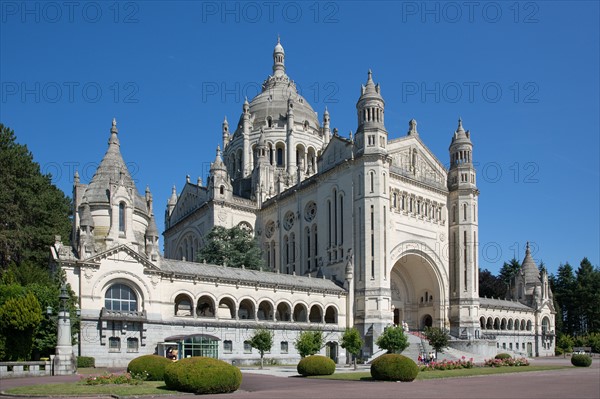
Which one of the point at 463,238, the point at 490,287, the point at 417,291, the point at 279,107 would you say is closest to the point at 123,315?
the point at 417,291

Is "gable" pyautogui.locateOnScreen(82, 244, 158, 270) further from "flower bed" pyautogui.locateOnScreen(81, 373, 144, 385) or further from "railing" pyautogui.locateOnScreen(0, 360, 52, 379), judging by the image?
"flower bed" pyautogui.locateOnScreen(81, 373, 144, 385)

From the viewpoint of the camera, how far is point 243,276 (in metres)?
63.4

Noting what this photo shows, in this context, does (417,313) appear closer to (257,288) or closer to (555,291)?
(257,288)

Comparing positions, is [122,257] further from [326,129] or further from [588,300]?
[588,300]

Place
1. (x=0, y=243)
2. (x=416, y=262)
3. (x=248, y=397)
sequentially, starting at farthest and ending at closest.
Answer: (x=416, y=262)
(x=0, y=243)
(x=248, y=397)

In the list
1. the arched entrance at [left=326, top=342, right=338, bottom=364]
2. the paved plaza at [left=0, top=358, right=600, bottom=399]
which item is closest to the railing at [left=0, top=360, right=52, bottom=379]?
the paved plaza at [left=0, top=358, right=600, bottom=399]

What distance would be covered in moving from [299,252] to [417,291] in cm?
1580

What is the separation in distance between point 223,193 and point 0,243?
30.9 m

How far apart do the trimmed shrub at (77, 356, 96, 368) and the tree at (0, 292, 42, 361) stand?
3.96m

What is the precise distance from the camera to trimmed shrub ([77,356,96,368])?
48.1 metres

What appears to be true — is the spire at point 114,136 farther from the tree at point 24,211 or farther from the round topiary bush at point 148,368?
the round topiary bush at point 148,368

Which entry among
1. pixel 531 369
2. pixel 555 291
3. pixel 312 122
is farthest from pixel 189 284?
pixel 555 291

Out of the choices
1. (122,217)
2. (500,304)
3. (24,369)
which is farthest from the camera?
(500,304)

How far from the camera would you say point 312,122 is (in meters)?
108
